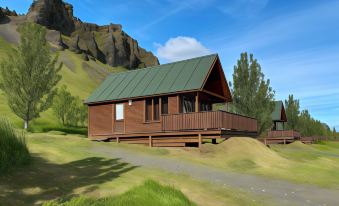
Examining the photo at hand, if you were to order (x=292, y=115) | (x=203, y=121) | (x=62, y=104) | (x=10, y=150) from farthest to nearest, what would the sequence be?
(x=292, y=115)
(x=62, y=104)
(x=203, y=121)
(x=10, y=150)

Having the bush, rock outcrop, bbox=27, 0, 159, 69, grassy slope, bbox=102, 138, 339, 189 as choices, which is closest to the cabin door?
grassy slope, bbox=102, 138, 339, 189

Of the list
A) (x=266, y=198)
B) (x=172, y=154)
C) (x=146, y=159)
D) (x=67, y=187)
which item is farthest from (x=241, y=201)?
(x=172, y=154)

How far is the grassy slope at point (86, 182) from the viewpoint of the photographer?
10180 millimetres

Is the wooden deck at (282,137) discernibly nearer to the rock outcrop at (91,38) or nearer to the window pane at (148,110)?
the window pane at (148,110)

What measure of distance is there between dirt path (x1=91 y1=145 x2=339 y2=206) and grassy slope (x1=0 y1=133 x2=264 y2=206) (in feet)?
3.09

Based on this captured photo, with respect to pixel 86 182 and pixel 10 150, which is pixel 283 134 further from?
pixel 10 150

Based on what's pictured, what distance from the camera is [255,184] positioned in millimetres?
14391

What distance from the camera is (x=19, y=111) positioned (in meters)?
31.0

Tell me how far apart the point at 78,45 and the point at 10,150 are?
13790 centimetres

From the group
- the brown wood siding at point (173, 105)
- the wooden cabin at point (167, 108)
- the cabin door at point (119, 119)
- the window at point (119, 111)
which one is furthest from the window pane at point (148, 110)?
the window at point (119, 111)

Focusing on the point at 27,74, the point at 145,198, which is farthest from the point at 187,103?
the point at 145,198

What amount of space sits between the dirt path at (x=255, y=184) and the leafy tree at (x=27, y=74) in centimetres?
1468

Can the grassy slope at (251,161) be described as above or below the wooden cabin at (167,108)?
below

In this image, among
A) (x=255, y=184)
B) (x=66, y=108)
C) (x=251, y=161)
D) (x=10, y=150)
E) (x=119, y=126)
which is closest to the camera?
(x=10, y=150)
